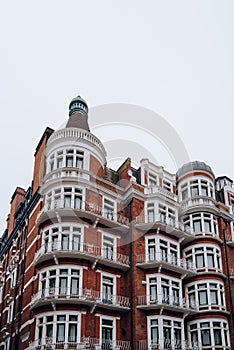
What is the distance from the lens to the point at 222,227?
33.1 meters

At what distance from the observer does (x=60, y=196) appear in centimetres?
2734

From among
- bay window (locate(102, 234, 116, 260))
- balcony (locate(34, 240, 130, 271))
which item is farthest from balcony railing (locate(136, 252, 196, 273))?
bay window (locate(102, 234, 116, 260))

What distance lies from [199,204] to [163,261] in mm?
6856

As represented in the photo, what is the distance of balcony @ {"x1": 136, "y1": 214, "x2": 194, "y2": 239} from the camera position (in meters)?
28.7

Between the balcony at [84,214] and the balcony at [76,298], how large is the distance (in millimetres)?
4629

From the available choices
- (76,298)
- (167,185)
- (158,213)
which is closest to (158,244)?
(158,213)

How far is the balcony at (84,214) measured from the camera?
26312 mm

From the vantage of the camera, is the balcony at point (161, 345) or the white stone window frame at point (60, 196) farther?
the white stone window frame at point (60, 196)

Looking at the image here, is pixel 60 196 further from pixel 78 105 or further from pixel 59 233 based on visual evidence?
pixel 78 105

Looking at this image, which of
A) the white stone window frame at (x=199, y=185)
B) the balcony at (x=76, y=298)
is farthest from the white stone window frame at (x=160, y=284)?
the white stone window frame at (x=199, y=185)

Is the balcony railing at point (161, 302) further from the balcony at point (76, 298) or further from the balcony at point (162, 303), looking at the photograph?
the balcony at point (76, 298)

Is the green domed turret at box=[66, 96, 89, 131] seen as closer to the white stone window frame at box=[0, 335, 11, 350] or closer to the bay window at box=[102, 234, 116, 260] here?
the bay window at box=[102, 234, 116, 260]

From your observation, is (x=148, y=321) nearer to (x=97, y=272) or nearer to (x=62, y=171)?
(x=97, y=272)

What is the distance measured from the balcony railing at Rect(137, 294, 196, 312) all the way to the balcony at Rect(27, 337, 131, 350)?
304 cm
